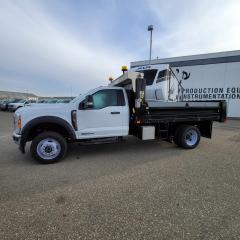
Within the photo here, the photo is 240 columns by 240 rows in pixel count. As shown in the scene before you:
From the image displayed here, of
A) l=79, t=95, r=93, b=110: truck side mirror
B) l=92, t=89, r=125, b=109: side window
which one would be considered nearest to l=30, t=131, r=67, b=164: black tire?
l=79, t=95, r=93, b=110: truck side mirror

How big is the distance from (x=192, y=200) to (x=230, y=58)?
18.2m

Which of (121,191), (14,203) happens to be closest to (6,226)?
(14,203)

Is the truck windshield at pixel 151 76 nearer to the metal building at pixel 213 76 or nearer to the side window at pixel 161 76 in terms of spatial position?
the side window at pixel 161 76

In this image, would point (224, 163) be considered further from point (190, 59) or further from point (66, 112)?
point (190, 59)

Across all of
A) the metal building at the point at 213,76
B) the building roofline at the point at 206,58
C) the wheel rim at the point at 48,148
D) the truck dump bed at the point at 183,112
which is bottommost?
the wheel rim at the point at 48,148

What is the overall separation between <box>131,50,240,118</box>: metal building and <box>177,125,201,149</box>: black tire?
12.9 m

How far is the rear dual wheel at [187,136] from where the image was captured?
21.9 feet

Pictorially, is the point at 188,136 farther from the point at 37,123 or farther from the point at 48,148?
the point at 37,123

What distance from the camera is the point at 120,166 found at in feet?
16.6

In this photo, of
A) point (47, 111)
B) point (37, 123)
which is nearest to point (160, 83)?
point (47, 111)

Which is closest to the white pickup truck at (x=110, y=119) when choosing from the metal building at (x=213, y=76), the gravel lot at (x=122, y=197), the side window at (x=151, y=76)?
the gravel lot at (x=122, y=197)

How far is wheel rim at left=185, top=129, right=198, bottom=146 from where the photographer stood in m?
6.84

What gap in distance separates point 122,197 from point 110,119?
2782 millimetres

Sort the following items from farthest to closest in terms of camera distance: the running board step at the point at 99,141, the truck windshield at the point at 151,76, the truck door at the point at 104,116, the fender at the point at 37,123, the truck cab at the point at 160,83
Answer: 1. the truck windshield at the point at 151,76
2. the truck cab at the point at 160,83
3. the running board step at the point at 99,141
4. the truck door at the point at 104,116
5. the fender at the point at 37,123
